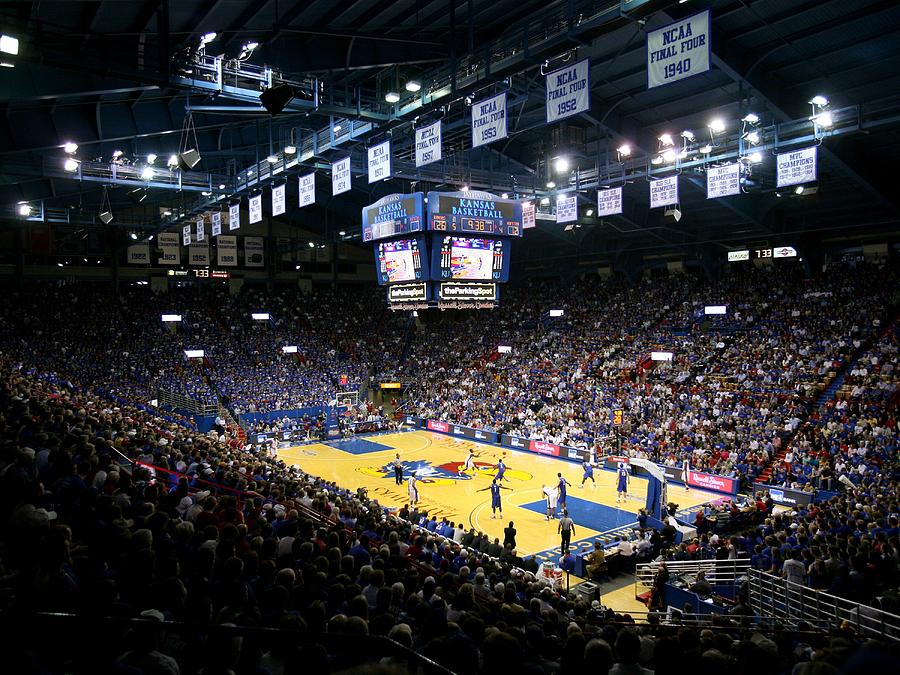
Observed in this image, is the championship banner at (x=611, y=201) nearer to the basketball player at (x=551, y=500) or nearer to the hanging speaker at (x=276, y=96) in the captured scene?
the basketball player at (x=551, y=500)

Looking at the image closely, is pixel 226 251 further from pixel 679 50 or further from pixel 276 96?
pixel 679 50

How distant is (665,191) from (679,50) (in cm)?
1283

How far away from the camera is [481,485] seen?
2619 cm

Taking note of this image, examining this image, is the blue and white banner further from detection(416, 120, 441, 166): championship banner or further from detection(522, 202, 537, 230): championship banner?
detection(522, 202, 537, 230): championship banner

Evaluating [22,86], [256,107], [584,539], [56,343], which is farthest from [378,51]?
[56,343]

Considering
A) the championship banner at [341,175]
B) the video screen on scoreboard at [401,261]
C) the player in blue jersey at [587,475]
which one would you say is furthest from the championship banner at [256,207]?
the player in blue jersey at [587,475]

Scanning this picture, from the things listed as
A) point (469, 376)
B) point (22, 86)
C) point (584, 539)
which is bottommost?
point (584, 539)

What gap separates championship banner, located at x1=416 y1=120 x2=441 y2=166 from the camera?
1716cm

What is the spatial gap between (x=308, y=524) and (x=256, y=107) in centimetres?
1395

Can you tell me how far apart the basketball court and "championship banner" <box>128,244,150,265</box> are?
24.2m

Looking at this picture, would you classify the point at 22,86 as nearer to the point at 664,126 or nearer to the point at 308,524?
the point at 308,524

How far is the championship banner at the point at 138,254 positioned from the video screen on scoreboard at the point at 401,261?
3294 centimetres

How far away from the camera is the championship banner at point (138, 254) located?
4800 centimetres

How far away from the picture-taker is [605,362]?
37469 millimetres
